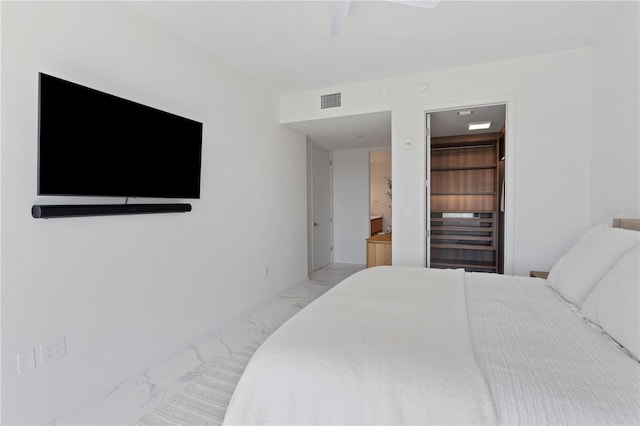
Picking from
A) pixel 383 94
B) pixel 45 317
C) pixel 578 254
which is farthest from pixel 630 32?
pixel 45 317

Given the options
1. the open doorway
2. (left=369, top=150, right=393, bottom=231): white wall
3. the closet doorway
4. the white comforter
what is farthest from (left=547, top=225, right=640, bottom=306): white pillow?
(left=369, top=150, right=393, bottom=231): white wall

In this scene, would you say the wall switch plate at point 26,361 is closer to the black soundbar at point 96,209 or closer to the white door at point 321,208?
the black soundbar at point 96,209

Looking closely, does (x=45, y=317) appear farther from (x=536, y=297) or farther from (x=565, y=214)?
(x=565, y=214)

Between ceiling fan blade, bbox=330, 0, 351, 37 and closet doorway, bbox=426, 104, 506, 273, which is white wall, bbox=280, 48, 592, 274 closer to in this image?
closet doorway, bbox=426, 104, 506, 273

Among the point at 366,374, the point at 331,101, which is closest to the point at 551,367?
the point at 366,374

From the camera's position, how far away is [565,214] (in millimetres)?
2982

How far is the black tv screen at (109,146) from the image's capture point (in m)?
1.70

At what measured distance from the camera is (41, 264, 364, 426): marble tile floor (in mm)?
1822

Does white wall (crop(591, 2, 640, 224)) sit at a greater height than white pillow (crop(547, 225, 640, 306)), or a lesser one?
greater

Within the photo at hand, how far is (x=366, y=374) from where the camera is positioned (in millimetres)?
1031

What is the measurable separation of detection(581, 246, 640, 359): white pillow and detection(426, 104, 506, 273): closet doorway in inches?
144

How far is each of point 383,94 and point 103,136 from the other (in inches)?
110

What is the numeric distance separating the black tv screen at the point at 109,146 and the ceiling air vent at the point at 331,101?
Answer: 1.71m

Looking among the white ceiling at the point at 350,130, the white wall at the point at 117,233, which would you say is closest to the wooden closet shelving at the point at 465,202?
the white ceiling at the point at 350,130
